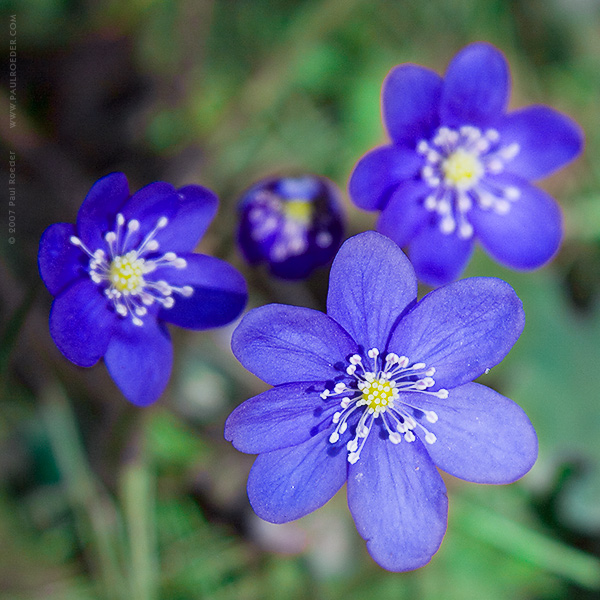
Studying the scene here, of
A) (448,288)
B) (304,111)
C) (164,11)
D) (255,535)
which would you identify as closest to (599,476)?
(255,535)

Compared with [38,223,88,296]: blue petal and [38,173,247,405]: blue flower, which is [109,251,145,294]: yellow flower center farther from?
[38,223,88,296]: blue petal

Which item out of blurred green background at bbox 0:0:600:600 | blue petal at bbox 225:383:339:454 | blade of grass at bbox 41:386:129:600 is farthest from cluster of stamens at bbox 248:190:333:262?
blade of grass at bbox 41:386:129:600

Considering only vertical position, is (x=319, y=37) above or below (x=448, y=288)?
above

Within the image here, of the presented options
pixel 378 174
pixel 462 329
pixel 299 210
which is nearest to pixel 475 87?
pixel 378 174

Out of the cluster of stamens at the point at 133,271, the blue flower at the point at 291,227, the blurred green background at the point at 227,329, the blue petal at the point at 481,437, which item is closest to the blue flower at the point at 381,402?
the blue petal at the point at 481,437

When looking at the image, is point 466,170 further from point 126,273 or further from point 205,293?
point 126,273

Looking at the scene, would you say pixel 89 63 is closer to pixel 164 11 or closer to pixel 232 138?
pixel 164 11

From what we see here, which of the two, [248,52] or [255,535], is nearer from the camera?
[255,535]

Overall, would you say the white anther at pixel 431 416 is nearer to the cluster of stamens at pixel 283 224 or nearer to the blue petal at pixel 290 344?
the blue petal at pixel 290 344
